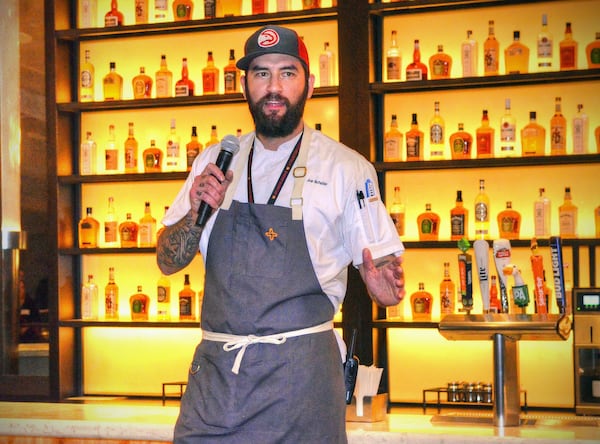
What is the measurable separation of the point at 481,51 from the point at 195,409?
10.1 ft

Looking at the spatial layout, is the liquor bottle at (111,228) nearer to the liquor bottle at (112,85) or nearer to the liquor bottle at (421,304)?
the liquor bottle at (112,85)

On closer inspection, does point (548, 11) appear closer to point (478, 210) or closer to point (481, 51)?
point (481, 51)

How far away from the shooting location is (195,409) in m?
2.01

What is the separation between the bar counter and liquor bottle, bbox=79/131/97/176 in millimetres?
2182

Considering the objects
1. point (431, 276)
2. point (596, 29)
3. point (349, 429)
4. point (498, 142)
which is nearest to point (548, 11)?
point (596, 29)

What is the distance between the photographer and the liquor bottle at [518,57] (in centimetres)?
442

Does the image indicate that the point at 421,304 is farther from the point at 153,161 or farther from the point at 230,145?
the point at 230,145

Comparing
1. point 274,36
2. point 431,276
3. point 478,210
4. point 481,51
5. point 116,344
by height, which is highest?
point 481,51

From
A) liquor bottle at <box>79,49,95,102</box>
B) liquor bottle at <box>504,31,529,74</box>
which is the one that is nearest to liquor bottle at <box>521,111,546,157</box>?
liquor bottle at <box>504,31,529,74</box>

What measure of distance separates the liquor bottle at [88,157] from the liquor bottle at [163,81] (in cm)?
44

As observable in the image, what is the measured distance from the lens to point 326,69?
4668 millimetres

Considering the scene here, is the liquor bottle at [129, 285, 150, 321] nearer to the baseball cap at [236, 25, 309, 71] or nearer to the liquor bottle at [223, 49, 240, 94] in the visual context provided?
the liquor bottle at [223, 49, 240, 94]

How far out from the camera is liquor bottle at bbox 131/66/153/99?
5000 millimetres

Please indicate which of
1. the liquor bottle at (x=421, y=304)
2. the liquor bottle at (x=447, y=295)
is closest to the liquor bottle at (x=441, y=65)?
the liquor bottle at (x=447, y=295)
